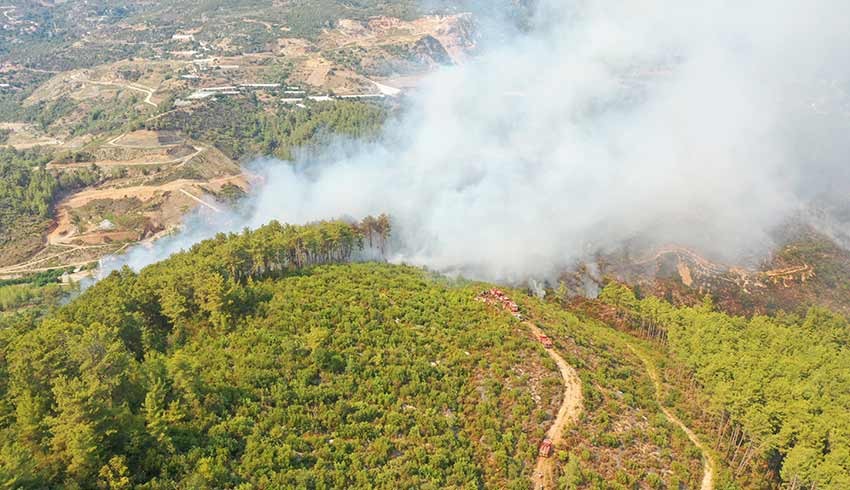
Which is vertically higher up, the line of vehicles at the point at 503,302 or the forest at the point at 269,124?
the line of vehicles at the point at 503,302

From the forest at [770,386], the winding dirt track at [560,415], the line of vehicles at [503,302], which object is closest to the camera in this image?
the winding dirt track at [560,415]

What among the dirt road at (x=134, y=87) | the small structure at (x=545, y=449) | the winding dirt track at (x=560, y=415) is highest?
the small structure at (x=545, y=449)

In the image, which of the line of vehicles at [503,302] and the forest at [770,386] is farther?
the line of vehicles at [503,302]

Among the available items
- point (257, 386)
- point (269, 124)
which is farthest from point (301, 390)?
point (269, 124)

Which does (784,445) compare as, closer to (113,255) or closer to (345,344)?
(345,344)

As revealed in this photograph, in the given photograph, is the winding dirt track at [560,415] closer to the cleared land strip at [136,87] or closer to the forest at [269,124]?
the forest at [269,124]

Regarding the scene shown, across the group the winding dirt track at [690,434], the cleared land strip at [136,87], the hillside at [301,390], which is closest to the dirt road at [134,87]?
the cleared land strip at [136,87]

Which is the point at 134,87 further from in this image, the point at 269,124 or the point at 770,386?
the point at 770,386

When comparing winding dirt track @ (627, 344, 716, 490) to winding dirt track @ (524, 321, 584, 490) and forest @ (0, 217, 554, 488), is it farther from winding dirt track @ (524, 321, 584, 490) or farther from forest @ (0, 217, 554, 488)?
forest @ (0, 217, 554, 488)

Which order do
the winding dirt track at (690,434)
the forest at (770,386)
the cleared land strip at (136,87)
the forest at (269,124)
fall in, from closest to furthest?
the forest at (770,386) < the winding dirt track at (690,434) < the forest at (269,124) < the cleared land strip at (136,87)
